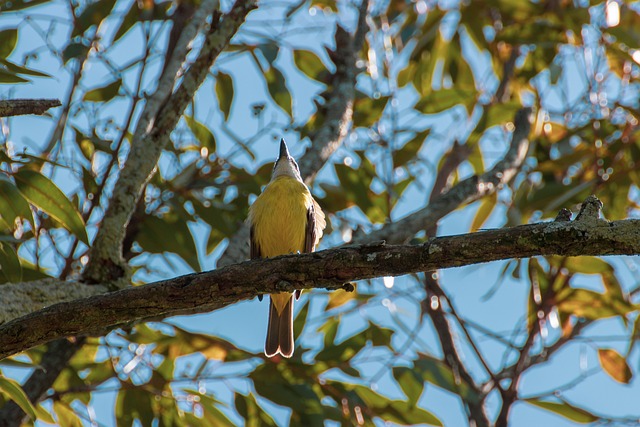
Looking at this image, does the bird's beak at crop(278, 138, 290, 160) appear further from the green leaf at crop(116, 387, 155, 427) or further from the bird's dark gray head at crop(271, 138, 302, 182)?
the green leaf at crop(116, 387, 155, 427)

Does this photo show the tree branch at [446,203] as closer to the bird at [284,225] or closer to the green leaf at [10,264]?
the bird at [284,225]

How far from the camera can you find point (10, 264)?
3410 mm

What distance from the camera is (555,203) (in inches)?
183

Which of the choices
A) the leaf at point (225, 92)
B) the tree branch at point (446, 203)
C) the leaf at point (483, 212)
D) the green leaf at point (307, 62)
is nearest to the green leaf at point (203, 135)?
the leaf at point (225, 92)

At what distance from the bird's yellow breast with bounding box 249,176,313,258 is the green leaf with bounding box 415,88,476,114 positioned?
87cm

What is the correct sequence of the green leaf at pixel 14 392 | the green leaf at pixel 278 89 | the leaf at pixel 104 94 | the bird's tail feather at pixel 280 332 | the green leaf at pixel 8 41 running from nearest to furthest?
the green leaf at pixel 14 392, the green leaf at pixel 8 41, the bird's tail feather at pixel 280 332, the leaf at pixel 104 94, the green leaf at pixel 278 89

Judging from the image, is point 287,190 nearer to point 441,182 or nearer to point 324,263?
point 441,182

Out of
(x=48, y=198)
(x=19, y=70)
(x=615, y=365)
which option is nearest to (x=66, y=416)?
(x=48, y=198)

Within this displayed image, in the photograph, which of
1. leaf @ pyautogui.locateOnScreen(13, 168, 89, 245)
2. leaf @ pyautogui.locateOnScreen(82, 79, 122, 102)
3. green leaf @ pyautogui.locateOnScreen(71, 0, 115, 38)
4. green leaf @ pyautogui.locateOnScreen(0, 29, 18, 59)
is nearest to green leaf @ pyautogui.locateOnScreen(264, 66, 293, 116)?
leaf @ pyautogui.locateOnScreen(82, 79, 122, 102)

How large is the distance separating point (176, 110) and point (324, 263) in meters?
1.33

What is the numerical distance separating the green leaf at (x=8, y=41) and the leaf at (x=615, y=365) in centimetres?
363

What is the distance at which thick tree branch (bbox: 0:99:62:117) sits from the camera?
A: 2.61 meters

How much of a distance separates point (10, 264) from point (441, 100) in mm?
2662

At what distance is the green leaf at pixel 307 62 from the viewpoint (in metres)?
5.17
